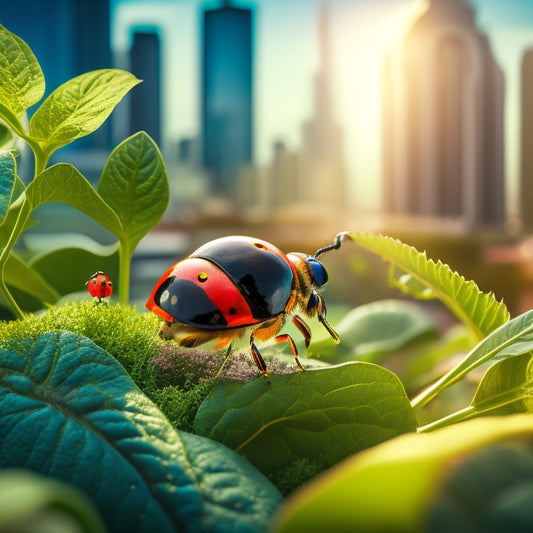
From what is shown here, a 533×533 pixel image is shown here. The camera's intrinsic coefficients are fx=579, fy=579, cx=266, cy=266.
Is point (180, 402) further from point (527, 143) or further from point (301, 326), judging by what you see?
point (527, 143)

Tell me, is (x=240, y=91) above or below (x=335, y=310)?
above

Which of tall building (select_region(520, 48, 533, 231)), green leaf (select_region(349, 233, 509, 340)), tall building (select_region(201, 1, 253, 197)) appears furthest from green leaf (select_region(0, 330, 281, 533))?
tall building (select_region(201, 1, 253, 197))

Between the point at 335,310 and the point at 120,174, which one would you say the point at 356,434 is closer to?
the point at 120,174

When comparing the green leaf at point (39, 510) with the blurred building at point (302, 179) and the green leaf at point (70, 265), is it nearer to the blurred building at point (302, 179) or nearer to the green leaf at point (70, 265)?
the green leaf at point (70, 265)

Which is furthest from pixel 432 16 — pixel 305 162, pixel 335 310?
pixel 335 310

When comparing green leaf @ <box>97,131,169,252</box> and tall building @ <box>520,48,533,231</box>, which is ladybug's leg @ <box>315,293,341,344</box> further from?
tall building @ <box>520,48,533,231</box>

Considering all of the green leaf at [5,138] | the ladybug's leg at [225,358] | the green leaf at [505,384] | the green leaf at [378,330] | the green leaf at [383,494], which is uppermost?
the green leaf at [5,138]

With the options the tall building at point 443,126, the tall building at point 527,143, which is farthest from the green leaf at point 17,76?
the tall building at point 443,126
